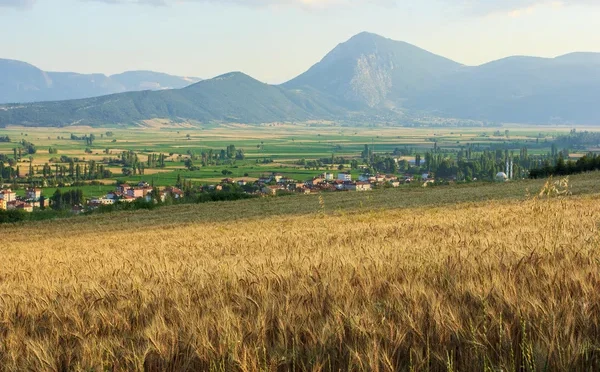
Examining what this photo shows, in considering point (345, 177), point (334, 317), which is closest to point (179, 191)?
point (345, 177)

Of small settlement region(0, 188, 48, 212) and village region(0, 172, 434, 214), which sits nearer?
village region(0, 172, 434, 214)

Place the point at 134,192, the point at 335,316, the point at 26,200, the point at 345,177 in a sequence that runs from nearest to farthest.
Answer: the point at 335,316, the point at 26,200, the point at 134,192, the point at 345,177

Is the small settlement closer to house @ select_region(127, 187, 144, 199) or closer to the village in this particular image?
the village

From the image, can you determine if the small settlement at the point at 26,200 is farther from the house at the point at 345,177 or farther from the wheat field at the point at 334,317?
the wheat field at the point at 334,317

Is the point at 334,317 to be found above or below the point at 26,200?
above

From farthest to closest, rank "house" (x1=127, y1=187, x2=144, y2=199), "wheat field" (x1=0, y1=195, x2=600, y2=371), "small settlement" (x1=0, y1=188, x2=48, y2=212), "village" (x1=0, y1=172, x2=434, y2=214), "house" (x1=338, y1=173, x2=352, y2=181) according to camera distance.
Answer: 1. "house" (x1=338, y1=173, x2=352, y2=181)
2. "house" (x1=127, y1=187, x2=144, y2=199)
3. "small settlement" (x1=0, y1=188, x2=48, y2=212)
4. "village" (x1=0, y1=172, x2=434, y2=214)
5. "wheat field" (x1=0, y1=195, x2=600, y2=371)

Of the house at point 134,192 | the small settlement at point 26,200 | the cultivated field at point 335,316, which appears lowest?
the small settlement at point 26,200

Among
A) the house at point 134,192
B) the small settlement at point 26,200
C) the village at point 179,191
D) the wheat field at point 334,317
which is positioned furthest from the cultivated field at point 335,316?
the house at point 134,192

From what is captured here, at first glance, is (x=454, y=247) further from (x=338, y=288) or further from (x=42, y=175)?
(x=42, y=175)

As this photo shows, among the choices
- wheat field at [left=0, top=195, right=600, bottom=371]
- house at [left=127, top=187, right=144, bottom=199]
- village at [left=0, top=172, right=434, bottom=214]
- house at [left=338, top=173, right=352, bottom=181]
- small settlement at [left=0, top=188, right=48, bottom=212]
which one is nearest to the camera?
wheat field at [left=0, top=195, right=600, bottom=371]

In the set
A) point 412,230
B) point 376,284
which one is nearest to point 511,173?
point 412,230

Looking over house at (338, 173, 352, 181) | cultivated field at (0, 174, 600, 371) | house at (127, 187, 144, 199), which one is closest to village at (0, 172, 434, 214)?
house at (127, 187, 144, 199)

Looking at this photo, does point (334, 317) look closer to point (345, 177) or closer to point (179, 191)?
point (179, 191)

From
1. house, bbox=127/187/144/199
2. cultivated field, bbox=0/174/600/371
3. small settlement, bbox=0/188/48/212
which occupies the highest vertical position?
cultivated field, bbox=0/174/600/371
